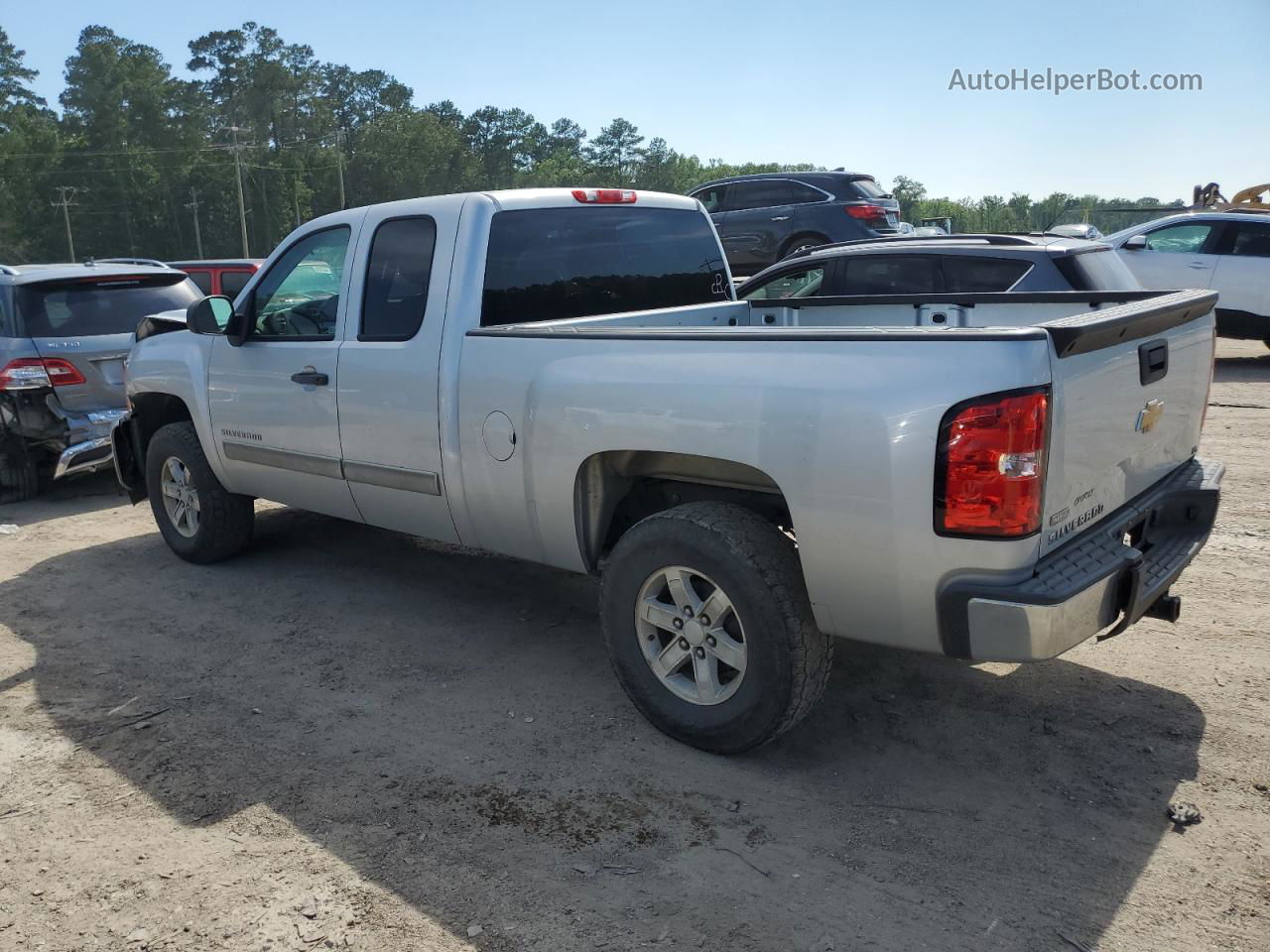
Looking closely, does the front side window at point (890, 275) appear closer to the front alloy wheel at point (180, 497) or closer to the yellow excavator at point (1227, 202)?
the front alloy wheel at point (180, 497)

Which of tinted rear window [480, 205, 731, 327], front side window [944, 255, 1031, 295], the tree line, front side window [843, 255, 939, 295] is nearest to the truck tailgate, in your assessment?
tinted rear window [480, 205, 731, 327]

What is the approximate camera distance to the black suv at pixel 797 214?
1430cm

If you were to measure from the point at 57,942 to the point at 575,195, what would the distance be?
3519mm

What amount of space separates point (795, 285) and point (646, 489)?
4858 millimetres

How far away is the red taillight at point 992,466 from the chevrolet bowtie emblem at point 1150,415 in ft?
2.51

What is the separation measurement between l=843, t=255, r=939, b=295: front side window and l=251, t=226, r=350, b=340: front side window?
13.8 feet

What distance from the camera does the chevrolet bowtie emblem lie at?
135 inches

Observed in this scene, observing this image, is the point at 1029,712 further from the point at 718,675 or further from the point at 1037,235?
the point at 1037,235

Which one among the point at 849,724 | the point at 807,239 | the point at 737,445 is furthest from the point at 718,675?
the point at 807,239

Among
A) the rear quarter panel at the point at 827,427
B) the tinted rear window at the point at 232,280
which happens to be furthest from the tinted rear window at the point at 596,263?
the tinted rear window at the point at 232,280

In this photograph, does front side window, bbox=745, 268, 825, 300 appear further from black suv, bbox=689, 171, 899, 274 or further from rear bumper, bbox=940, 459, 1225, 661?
black suv, bbox=689, 171, 899, 274

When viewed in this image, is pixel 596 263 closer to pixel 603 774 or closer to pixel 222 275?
pixel 603 774

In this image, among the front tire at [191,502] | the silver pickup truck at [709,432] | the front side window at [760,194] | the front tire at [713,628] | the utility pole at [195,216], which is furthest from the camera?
the utility pole at [195,216]

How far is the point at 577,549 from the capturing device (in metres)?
4.04
